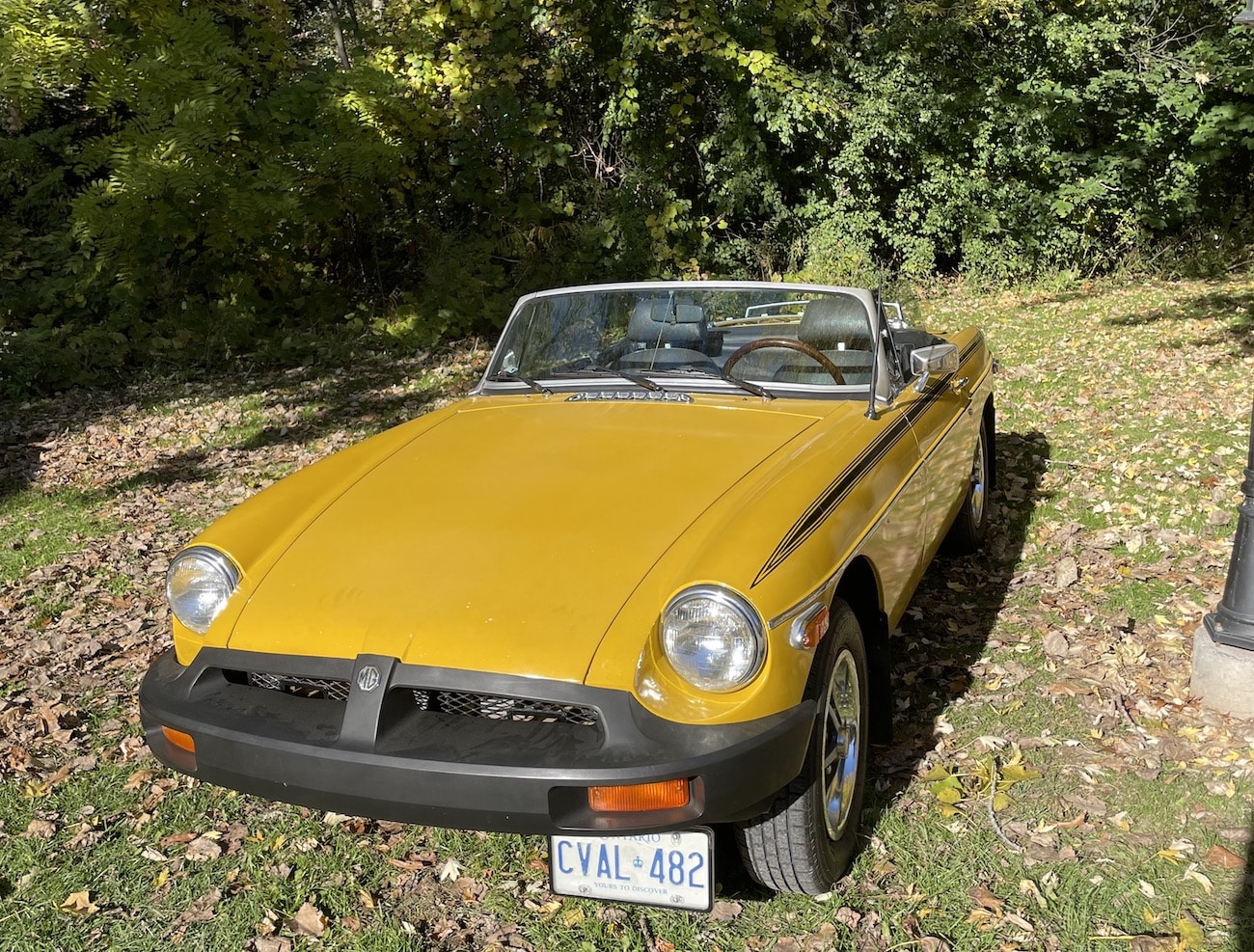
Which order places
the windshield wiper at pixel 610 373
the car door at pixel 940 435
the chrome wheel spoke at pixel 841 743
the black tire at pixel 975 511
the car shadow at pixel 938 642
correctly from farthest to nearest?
1. the black tire at pixel 975 511
2. the car door at pixel 940 435
3. the windshield wiper at pixel 610 373
4. the car shadow at pixel 938 642
5. the chrome wheel spoke at pixel 841 743

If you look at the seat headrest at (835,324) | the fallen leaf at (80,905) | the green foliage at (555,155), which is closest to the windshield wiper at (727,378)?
the seat headrest at (835,324)

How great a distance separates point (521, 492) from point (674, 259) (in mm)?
10729

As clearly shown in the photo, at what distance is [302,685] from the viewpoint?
2734 millimetres

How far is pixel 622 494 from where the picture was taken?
3004 millimetres

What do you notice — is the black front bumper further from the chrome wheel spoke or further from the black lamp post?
the black lamp post

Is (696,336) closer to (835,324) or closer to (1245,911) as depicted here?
(835,324)

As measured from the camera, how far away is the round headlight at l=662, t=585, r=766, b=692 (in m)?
2.43

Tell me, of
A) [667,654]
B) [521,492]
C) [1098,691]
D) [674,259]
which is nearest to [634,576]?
[667,654]

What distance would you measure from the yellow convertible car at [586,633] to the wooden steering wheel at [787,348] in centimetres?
12

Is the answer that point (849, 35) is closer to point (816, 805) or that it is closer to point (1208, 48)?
point (1208, 48)

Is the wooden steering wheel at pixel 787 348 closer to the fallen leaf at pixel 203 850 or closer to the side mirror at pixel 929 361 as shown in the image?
the side mirror at pixel 929 361

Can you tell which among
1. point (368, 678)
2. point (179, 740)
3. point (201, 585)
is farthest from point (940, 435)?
point (179, 740)

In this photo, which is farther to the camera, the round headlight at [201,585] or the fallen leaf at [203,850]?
the fallen leaf at [203,850]

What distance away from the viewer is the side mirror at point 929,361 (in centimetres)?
392
